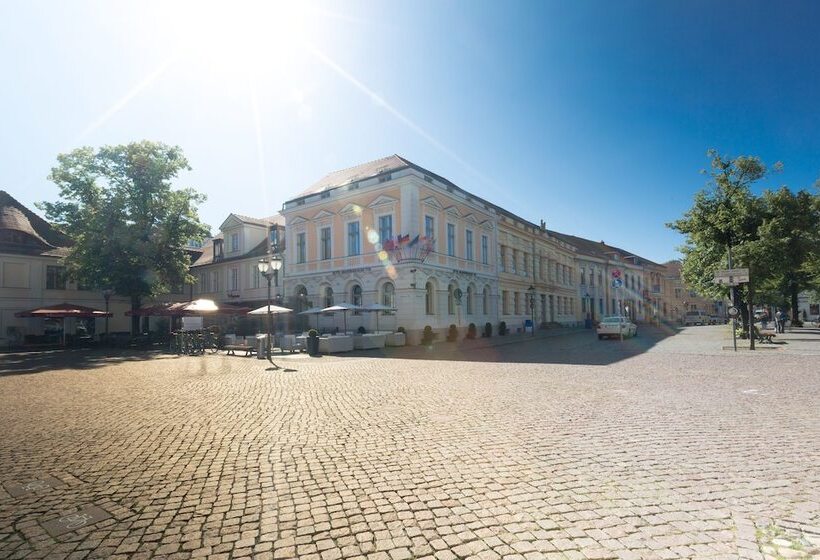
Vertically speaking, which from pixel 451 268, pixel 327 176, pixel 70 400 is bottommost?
pixel 70 400

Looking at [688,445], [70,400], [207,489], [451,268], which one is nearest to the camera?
[207,489]

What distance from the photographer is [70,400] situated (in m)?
9.17

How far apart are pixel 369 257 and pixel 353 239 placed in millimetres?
2255

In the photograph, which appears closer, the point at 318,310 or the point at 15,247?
the point at 318,310

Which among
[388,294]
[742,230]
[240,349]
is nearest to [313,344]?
[240,349]

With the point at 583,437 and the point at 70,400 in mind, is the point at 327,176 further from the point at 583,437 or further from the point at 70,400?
the point at 583,437

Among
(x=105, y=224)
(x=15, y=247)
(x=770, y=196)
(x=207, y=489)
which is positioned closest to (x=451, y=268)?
(x=770, y=196)

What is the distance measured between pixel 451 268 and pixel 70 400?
22.5 metres

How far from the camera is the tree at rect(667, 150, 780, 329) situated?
23453 mm

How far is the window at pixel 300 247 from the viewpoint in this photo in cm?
Result: 3242

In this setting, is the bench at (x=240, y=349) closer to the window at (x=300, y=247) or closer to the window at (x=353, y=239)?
the window at (x=300, y=247)

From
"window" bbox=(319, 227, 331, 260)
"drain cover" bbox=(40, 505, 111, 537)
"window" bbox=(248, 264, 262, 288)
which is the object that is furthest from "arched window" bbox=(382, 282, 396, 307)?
"drain cover" bbox=(40, 505, 111, 537)

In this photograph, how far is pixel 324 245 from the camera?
31250 mm

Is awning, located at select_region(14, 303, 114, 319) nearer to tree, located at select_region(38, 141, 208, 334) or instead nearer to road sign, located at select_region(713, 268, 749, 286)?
tree, located at select_region(38, 141, 208, 334)
